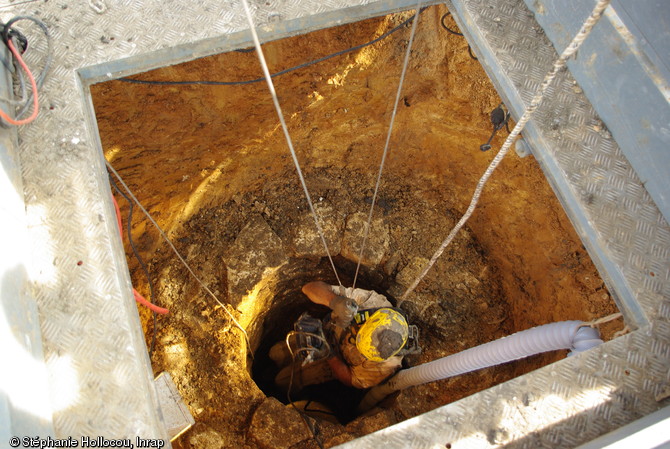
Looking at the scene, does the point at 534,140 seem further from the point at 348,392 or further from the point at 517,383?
the point at 348,392

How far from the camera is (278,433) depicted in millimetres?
4164

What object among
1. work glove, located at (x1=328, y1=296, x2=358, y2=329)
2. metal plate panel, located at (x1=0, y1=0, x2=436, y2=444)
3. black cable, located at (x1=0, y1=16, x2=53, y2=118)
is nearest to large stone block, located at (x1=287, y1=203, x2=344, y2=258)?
work glove, located at (x1=328, y1=296, x2=358, y2=329)

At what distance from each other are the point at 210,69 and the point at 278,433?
334 cm

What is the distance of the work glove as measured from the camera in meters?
4.23

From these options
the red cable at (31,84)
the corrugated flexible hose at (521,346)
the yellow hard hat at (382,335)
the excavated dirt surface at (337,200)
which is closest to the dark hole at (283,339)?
the excavated dirt surface at (337,200)

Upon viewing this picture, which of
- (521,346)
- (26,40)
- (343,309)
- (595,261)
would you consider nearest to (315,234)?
(343,309)

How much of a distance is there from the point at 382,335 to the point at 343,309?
1.77 ft

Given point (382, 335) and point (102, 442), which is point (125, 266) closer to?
point (102, 442)

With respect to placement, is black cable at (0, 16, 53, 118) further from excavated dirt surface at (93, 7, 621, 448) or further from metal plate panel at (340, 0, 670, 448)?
metal plate panel at (340, 0, 670, 448)

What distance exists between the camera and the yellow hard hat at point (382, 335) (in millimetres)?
3840

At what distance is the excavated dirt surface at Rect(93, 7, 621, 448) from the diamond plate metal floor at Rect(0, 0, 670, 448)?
2.51 feet

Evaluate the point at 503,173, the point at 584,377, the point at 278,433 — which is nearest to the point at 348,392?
the point at 278,433

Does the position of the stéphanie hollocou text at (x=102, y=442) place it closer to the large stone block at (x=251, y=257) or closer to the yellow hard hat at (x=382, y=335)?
the yellow hard hat at (x=382, y=335)

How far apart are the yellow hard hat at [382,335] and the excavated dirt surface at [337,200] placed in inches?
33.7
